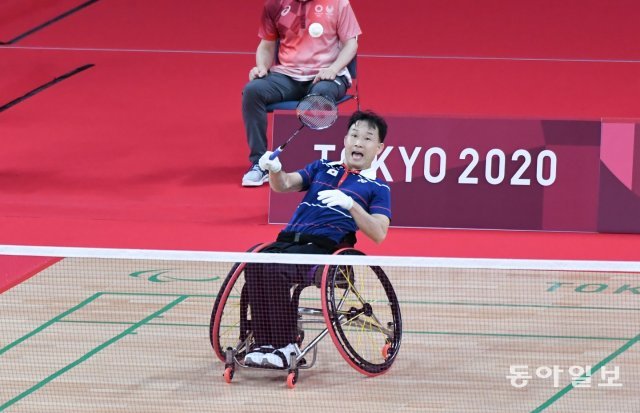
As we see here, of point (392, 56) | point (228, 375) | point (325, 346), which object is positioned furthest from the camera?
point (392, 56)

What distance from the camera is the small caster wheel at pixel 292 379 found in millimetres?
5395

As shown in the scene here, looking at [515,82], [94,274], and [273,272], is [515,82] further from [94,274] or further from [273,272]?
[273,272]

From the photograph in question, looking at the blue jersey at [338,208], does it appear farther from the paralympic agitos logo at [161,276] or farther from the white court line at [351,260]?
the paralympic agitos logo at [161,276]

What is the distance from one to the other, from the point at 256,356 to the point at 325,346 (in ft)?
1.99

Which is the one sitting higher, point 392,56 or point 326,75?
point 392,56

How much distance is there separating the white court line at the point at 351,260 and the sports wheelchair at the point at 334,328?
0.25 meters

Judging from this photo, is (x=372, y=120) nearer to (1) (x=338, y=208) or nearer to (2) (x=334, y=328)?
(1) (x=338, y=208)

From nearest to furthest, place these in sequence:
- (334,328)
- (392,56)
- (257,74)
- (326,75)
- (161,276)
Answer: (334,328), (161,276), (326,75), (257,74), (392,56)

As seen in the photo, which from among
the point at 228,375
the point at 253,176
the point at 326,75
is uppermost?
the point at 326,75

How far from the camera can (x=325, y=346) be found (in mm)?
6031

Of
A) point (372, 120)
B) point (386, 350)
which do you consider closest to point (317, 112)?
point (372, 120)

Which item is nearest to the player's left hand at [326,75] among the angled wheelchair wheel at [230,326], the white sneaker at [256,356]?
the angled wheelchair wheel at [230,326]

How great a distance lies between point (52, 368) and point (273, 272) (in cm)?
105

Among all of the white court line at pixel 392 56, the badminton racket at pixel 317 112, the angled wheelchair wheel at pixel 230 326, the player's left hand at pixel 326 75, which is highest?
the white court line at pixel 392 56
